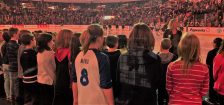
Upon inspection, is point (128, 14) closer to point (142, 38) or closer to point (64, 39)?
point (64, 39)

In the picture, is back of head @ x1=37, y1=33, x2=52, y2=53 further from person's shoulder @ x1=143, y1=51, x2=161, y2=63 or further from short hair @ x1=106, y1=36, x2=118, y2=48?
person's shoulder @ x1=143, y1=51, x2=161, y2=63

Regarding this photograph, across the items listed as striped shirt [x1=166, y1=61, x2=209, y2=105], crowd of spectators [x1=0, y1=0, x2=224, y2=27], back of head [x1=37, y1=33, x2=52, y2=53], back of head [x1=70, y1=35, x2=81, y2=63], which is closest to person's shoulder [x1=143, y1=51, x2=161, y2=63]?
striped shirt [x1=166, y1=61, x2=209, y2=105]

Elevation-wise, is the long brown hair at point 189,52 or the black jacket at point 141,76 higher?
the long brown hair at point 189,52

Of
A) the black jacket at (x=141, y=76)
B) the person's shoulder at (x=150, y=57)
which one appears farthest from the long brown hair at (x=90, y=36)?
the person's shoulder at (x=150, y=57)

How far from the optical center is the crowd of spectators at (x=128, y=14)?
1966cm

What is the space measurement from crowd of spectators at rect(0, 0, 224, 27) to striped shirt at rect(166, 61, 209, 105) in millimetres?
15049

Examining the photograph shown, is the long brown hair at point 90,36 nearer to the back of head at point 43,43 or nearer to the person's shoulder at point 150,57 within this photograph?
the person's shoulder at point 150,57

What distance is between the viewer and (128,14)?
143 feet

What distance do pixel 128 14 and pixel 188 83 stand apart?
40.7m

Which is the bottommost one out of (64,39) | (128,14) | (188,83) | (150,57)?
(188,83)

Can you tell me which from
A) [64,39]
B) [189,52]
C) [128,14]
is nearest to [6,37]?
[64,39]

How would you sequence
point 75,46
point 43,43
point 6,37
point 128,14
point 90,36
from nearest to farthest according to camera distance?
point 90,36
point 75,46
point 43,43
point 6,37
point 128,14

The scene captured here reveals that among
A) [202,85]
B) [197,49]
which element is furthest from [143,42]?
[202,85]

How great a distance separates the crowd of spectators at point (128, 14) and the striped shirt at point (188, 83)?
49.4 ft
